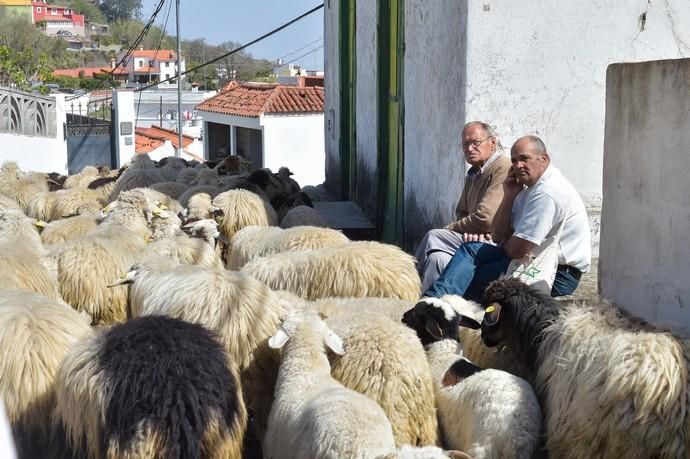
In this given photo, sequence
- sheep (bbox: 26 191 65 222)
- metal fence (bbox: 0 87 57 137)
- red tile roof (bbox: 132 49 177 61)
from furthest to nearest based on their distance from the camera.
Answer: red tile roof (bbox: 132 49 177 61)
metal fence (bbox: 0 87 57 137)
sheep (bbox: 26 191 65 222)

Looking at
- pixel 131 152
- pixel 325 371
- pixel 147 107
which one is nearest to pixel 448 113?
pixel 325 371

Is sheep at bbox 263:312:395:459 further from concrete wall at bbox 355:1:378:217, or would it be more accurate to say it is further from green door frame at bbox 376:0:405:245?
concrete wall at bbox 355:1:378:217

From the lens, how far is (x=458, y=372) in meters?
4.41

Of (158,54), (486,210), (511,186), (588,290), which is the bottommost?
(588,290)

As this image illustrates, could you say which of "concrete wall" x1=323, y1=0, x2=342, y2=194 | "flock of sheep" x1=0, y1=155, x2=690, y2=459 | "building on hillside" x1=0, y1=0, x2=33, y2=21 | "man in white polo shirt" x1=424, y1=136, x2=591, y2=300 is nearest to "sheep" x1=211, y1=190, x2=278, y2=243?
"flock of sheep" x1=0, y1=155, x2=690, y2=459

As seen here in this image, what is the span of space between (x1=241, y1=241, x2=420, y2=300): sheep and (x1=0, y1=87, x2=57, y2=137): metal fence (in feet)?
37.0

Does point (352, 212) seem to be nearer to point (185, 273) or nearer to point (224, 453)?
point (185, 273)

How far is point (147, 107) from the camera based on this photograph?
5319cm

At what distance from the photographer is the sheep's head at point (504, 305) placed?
468cm

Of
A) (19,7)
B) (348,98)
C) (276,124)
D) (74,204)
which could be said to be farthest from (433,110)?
(19,7)

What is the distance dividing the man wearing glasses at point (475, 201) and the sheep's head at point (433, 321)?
1.16 m

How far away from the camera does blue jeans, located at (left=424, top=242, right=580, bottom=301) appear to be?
5.76 metres

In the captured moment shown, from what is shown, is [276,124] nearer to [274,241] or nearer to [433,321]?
[274,241]

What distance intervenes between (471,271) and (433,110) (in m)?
2.10
